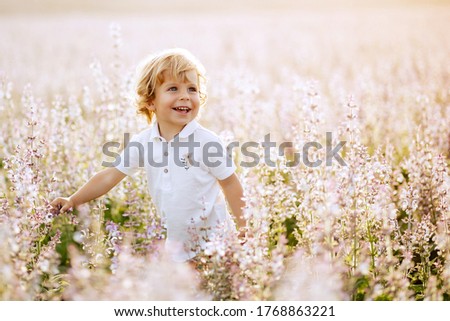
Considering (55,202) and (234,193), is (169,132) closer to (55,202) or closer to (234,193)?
(234,193)

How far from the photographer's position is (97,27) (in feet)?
62.5

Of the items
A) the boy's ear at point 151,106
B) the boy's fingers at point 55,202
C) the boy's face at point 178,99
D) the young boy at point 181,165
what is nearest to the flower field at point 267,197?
the boy's fingers at point 55,202

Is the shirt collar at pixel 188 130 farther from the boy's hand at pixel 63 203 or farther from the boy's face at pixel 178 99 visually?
the boy's hand at pixel 63 203

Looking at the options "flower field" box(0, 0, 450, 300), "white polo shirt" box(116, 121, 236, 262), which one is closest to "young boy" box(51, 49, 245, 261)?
"white polo shirt" box(116, 121, 236, 262)

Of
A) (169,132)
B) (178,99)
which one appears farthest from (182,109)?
(169,132)

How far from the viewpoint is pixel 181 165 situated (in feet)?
12.0

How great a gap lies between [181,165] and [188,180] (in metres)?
0.10

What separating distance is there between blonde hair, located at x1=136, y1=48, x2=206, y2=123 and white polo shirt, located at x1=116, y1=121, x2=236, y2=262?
0.27 metres

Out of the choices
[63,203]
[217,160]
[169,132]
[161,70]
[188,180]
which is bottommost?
[63,203]

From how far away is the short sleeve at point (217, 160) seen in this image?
3568 millimetres

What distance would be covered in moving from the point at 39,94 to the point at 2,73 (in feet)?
13.6

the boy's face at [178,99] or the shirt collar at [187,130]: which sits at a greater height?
the boy's face at [178,99]

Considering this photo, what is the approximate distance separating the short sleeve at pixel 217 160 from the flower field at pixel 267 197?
211 mm
